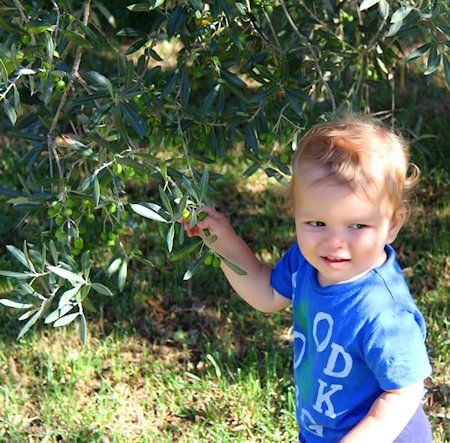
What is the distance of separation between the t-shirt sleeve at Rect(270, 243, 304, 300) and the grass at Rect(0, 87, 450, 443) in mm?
438

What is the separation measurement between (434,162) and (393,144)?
2515mm

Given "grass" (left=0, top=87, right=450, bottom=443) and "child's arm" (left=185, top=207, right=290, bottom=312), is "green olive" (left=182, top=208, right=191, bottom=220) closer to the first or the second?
"child's arm" (left=185, top=207, right=290, bottom=312)

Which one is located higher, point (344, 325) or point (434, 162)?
point (344, 325)

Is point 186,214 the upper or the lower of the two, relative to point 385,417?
upper


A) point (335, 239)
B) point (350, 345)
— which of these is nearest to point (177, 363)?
point (350, 345)

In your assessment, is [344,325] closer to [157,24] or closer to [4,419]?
[157,24]

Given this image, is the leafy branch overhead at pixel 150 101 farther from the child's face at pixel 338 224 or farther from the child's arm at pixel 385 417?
the child's arm at pixel 385 417

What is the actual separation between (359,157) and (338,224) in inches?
6.8

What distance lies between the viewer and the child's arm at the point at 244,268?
9.09 feet

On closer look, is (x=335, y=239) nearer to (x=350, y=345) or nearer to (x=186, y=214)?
(x=350, y=345)

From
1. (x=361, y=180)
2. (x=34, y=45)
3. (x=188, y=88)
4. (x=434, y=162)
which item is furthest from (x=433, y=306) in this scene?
(x=34, y=45)

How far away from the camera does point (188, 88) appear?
3.13 meters

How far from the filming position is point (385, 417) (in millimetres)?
2301

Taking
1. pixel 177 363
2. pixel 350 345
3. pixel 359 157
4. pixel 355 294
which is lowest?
pixel 177 363
